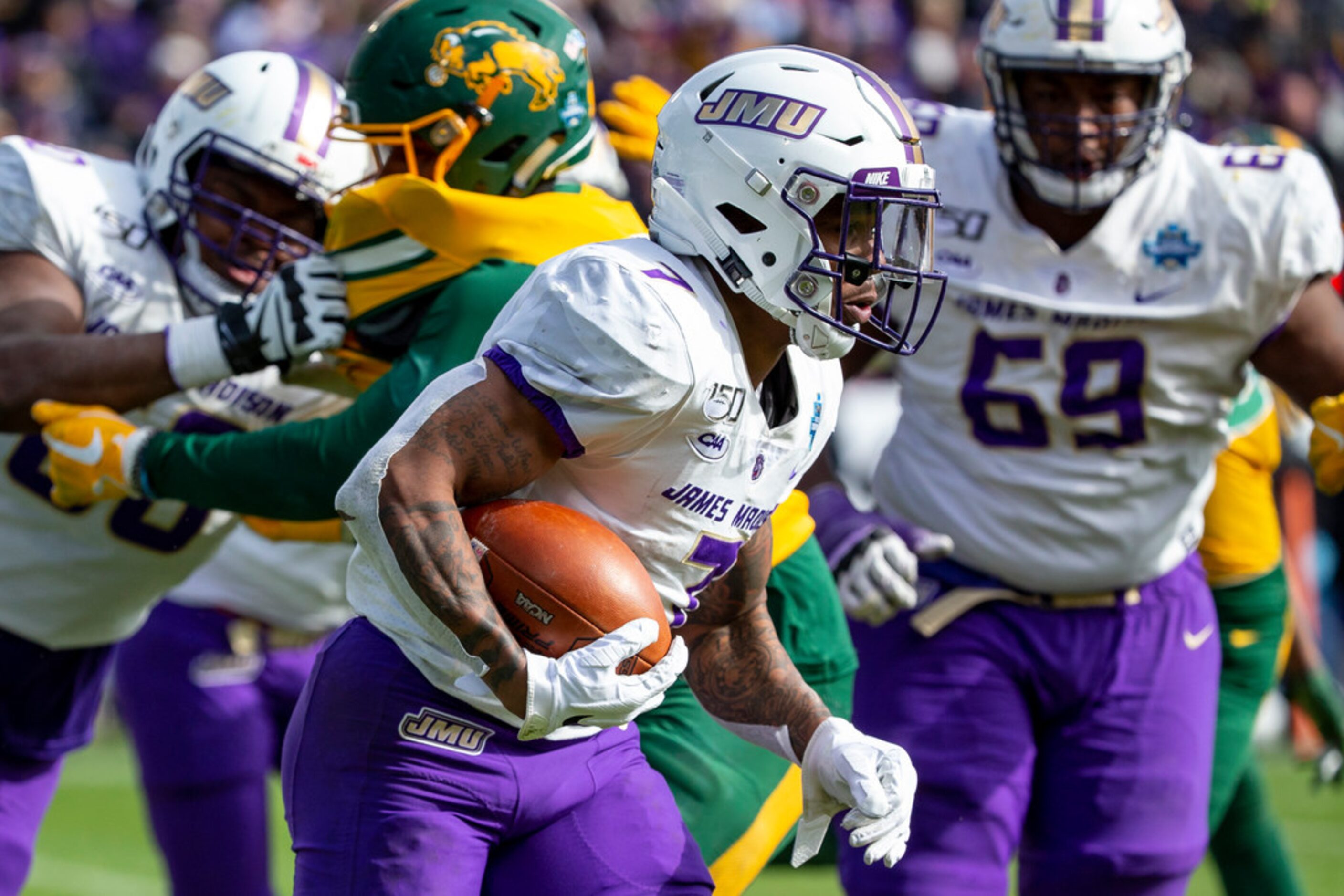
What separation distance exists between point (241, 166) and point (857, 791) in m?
1.85

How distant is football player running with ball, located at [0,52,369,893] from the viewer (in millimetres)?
3371

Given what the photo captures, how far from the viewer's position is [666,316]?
221cm

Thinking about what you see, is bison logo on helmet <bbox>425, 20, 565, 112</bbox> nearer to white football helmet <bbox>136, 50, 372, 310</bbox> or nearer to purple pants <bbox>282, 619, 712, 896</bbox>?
white football helmet <bbox>136, 50, 372, 310</bbox>

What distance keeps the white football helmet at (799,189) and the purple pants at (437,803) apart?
0.67 meters

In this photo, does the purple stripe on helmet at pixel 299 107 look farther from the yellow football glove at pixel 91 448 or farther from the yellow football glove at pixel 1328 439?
the yellow football glove at pixel 1328 439

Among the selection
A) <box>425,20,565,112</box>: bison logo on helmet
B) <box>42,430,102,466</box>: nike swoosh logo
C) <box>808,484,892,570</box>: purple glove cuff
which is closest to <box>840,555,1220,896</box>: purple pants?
<box>808,484,892,570</box>: purple glove cuff

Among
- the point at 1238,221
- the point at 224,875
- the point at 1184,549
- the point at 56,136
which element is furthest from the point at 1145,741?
the point at 56,136

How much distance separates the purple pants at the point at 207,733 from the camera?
4176mm

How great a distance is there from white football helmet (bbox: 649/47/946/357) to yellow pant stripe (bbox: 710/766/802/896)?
33.1 inches

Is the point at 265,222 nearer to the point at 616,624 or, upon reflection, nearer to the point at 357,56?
the point at 357,56

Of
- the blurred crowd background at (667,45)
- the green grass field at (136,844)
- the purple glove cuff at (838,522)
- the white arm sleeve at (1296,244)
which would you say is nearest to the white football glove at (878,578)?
the purple glove cuff at (838,522)

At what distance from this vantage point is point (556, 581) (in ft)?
7.19

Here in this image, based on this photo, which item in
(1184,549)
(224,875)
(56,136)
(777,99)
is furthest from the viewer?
(56,136)

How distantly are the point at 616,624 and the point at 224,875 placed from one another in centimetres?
230
